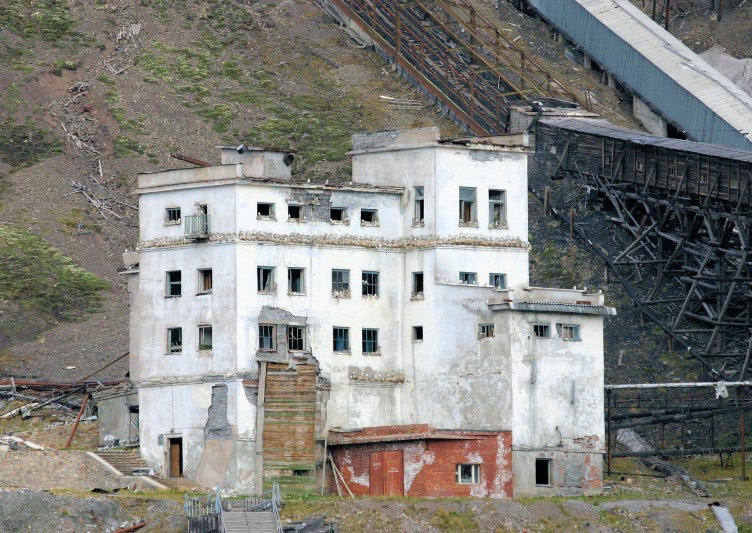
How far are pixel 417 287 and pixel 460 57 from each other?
144 feet

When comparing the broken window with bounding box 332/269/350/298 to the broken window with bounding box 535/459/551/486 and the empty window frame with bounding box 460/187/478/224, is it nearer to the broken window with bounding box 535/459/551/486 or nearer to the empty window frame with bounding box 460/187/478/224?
the empty window frame with bounding box 460/187/478/224

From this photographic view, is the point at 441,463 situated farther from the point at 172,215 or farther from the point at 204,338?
the point at 172,215

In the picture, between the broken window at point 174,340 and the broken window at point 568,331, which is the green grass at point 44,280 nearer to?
the broken window at point 174,340

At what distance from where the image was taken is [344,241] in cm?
9081

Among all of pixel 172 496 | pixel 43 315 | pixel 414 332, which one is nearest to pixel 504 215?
pixel 414 332

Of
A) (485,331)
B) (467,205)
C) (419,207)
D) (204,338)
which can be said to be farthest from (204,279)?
(467,205)

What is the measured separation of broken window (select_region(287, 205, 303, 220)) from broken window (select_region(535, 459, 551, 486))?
12873mm

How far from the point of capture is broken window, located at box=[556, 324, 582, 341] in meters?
89.8

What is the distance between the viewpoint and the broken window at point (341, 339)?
295 ft

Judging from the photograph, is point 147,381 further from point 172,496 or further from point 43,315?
point 43,315

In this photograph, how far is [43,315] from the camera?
11350cm

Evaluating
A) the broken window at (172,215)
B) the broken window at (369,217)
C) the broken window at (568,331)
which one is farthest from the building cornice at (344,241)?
the broken window at (568,331)

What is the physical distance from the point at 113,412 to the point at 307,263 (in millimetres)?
10429

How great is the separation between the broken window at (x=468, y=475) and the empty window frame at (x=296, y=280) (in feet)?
29.5
